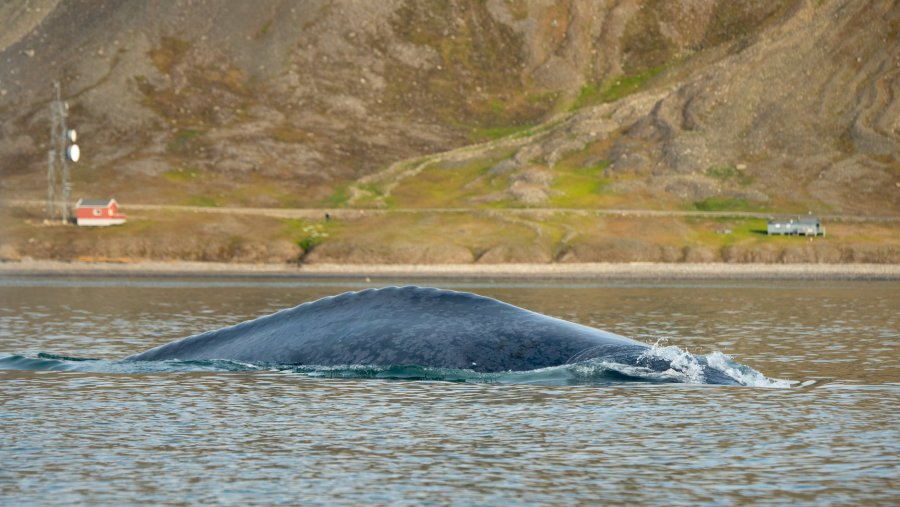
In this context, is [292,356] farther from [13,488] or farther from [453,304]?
[13,488]

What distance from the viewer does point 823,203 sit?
515ft

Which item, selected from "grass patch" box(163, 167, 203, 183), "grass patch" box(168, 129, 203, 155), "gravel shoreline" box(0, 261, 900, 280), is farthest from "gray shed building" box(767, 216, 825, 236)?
"grass patch" box(168, 129, 203, 155)

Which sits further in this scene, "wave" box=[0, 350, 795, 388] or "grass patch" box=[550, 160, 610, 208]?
"grass patch" box=[550, 160, 610, 208]

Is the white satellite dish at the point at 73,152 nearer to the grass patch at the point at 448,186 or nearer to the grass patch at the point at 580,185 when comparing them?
the grass patch at the point at 448,186

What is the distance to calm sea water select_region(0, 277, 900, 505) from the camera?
1886 centimetres

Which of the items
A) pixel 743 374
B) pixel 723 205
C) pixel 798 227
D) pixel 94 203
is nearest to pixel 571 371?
pixel 743 374

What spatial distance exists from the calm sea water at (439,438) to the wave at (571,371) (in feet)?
1.10

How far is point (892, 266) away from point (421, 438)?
376ft

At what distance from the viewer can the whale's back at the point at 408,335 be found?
22422mm

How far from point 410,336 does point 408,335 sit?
0.16 feet

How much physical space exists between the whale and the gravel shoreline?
322ft

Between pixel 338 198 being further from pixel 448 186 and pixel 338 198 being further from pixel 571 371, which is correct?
pixel 571 371

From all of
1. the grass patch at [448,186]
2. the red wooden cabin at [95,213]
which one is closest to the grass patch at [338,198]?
the grass patch at [448,186]

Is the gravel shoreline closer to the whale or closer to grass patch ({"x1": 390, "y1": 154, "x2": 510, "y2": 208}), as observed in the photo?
grass patch ({"x1": 390, "y1": 154, "x2": 510, "y2": 208})
